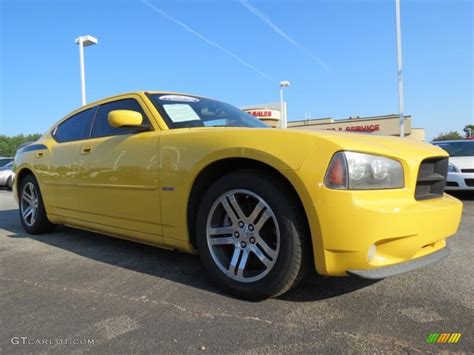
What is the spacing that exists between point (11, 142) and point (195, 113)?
2662 inches

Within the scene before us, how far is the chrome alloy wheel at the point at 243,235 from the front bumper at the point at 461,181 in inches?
242

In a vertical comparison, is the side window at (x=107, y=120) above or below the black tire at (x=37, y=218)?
above

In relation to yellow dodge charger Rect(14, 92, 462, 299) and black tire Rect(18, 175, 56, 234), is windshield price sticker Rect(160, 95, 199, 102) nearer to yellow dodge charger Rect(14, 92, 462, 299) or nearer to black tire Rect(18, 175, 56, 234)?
yellow dodge charger Rect(14, 92, 462, 299)

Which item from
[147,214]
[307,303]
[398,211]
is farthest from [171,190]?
[398,211]

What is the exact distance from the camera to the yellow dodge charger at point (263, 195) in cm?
228

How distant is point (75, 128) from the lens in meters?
4.46

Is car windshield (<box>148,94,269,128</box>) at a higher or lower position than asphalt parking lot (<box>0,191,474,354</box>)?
higher

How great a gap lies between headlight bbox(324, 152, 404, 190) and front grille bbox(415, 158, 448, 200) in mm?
268

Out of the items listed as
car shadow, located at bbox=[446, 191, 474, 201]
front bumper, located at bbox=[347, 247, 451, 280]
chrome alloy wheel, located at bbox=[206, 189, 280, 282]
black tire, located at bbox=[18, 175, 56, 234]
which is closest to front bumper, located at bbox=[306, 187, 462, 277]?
front bumper, located at bbox=[347, 247, 451, 280]

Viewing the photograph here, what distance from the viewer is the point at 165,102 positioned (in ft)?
11.7

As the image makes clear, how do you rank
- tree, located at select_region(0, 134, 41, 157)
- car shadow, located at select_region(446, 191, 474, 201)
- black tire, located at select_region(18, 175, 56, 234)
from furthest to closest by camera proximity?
tree, located at select_region(0, 134, 41, 157)
car shadow, located at select_region(446, 191, 474, 201)
black tire, located at select_region(18, 175, 56, 234)

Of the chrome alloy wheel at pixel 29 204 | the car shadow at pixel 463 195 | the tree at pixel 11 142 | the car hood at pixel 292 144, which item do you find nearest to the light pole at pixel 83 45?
the chrome alloy wheel at pixel 29 204

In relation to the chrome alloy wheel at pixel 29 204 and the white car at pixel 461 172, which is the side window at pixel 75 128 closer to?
the chrome alloy wheel at pixel 29 204

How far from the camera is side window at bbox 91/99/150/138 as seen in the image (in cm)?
362
